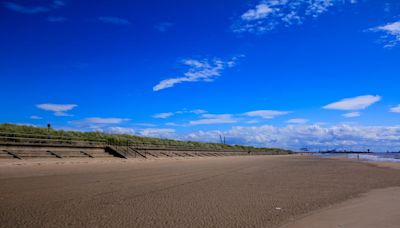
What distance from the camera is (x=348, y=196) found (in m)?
11.7

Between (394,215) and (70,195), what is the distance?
27.0 feet

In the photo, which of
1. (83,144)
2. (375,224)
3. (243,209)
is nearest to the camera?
(375,224)

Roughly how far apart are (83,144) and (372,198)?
31.3m

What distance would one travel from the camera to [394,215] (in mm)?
8250

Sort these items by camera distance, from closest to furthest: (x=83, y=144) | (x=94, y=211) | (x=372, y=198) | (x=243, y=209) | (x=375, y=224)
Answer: (x=375, y=224), (x=94, y=211), (x=243, y=209), (x=372, y=198), (x=83, y=144)

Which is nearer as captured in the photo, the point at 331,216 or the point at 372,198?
the point at 331,216

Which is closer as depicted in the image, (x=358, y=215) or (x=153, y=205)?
(x=358, y=215)

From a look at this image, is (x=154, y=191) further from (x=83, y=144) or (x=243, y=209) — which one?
(x=83, y=144)

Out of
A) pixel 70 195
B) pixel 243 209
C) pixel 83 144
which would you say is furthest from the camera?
pixel 83 144

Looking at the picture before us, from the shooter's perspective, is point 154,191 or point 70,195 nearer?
point 70,195

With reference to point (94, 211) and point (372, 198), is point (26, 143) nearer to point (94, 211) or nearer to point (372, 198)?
point (94, 211)

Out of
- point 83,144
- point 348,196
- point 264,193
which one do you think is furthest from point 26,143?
point 348,196

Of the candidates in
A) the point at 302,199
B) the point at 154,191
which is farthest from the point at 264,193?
the point at 154,191

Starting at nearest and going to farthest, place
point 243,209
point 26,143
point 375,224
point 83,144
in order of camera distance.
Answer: point 375,224 → point 243,209 → point 26,143 → point 83,144
